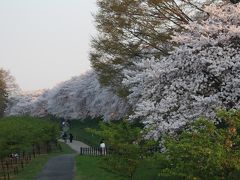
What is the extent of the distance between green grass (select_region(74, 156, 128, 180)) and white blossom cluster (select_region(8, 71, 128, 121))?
17.2m

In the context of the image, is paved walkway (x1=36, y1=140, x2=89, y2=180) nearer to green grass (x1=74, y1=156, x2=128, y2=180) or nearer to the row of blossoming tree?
green grass (x1=74, y1=156, x2=128, y2=180)

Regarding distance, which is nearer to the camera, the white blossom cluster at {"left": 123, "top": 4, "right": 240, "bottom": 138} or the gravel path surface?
the white blossom cluster at {"left": 123, "top": 4, "right": 240, "bottom": 138}

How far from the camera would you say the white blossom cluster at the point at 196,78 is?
14.9 m

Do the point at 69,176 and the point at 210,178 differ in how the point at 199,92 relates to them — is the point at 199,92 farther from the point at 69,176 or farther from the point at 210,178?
the point at 69,176

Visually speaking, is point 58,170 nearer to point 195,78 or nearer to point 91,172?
point 91,172

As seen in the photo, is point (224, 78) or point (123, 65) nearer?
point (224, 78)

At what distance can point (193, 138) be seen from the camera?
32.1 feet

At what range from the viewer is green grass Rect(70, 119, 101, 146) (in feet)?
166

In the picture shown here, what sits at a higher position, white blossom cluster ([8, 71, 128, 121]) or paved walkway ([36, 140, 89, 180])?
white blossom cluster ([8, 71, 128, 121])

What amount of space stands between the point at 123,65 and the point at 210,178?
1892cm

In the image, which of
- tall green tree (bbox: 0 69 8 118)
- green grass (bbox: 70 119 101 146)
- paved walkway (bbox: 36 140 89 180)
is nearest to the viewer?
paved walkway (bbox: 36 140 89 180)

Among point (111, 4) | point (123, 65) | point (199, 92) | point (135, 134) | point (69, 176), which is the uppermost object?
point (111, 4)

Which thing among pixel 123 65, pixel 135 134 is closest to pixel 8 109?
pixel 123 65

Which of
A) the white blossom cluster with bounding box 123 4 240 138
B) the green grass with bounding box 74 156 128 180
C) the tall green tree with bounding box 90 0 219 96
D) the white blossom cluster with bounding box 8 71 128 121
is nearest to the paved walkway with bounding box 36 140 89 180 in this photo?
the green grass with bounding box 74 156 128 180
